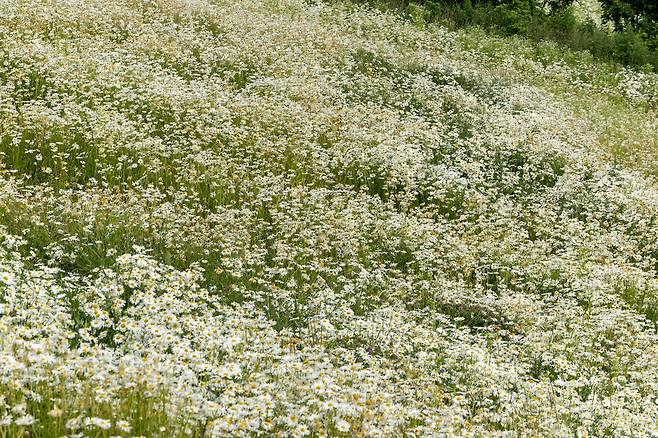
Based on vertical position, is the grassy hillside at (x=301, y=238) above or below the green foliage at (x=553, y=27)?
below

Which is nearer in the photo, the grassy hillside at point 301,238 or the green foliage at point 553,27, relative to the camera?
the grassy hillside at point 301,238

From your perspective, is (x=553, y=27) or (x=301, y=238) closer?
(x=301, y=238)

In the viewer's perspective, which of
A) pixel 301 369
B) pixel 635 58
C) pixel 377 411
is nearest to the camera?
pixel 377 411

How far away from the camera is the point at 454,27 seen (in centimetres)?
2080

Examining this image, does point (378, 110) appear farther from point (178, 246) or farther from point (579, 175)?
point (178, 246)

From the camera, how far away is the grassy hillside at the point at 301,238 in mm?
4176

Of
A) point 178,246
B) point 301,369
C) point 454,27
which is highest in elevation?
point 454,27

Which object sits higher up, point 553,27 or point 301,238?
point 553,27

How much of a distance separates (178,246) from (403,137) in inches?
209

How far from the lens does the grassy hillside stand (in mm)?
4176

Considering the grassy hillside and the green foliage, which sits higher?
the green foliage

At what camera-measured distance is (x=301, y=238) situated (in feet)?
25.4

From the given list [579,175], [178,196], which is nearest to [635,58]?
[579,175]

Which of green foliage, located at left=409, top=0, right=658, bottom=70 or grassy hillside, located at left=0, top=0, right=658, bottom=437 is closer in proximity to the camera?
grassy hillside, located at left=0, top=0, right=658, bottom=437
